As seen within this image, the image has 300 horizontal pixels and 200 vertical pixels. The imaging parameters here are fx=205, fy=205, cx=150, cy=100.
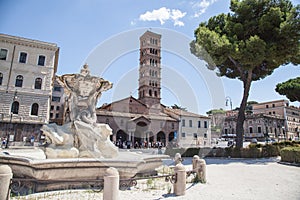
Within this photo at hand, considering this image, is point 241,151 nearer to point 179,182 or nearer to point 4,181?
point 179,182

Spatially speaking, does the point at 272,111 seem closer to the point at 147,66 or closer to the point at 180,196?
the point at 147,66

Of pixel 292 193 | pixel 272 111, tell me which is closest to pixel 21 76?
pixel 292 193

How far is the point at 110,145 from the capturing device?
829cm

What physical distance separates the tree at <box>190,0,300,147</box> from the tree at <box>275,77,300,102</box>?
50.1 ft

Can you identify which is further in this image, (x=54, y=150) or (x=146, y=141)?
(x=146, y=141)

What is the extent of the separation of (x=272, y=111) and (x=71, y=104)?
68.7 m

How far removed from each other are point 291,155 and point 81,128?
498 inches

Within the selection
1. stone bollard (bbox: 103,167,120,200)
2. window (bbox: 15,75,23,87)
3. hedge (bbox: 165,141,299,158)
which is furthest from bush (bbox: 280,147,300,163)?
window (bbox: 15,75,23,87)

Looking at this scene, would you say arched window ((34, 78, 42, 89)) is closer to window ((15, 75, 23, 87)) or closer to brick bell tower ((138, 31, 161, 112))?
window ((15, 75, 23, 87))

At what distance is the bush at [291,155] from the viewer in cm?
1223

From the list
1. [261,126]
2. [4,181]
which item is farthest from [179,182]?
[261,126]

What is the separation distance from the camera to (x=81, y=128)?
789 centimetres

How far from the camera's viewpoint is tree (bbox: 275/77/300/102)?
31.9 m

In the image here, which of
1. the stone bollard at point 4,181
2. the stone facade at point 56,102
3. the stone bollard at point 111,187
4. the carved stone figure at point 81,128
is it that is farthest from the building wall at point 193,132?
the stone bollard at point 4,181
